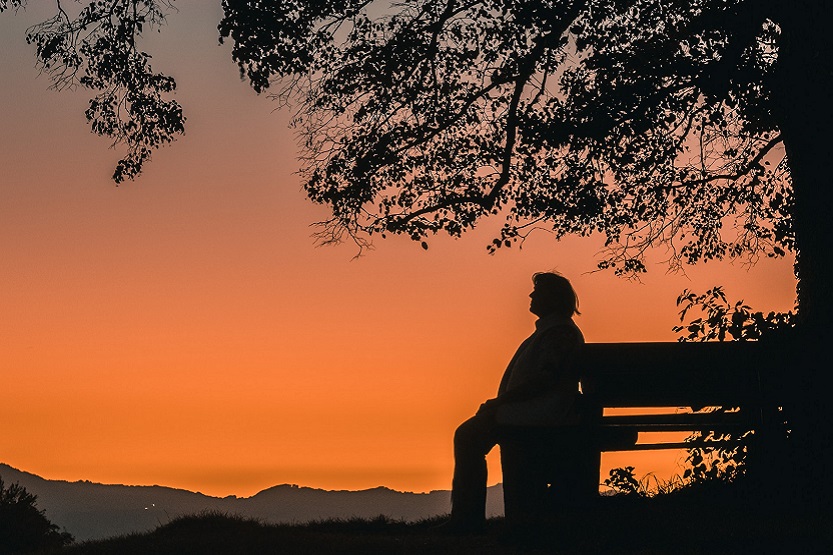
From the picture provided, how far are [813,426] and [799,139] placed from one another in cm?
429

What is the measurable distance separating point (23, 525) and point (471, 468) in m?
9.14

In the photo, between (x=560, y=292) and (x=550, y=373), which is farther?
(x=560, y=292)

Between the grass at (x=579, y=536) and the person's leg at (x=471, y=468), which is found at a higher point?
the person's leg at (x=471, y=468)

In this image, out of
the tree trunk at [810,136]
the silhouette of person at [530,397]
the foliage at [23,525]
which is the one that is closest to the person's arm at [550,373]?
the silhouette of person at [530,397]

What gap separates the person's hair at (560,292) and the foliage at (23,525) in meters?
9.03

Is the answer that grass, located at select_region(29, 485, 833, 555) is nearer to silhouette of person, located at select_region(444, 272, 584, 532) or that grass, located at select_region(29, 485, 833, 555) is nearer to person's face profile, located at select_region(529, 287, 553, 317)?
silhouette of person, located at select_region(444, 272, 584, 532)

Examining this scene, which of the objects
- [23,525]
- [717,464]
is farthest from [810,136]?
[23,525]

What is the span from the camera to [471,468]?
769 cm

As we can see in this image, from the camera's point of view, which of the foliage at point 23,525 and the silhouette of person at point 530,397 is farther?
the foliage at point 23,525

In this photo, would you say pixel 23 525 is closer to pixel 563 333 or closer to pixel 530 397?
pixel 530 397

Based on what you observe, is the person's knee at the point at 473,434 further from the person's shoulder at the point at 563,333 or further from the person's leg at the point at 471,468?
the person's shoulder at the point at 563,333

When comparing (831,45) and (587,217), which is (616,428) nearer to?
(831,45)

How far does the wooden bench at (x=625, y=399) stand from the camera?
7.35 meters

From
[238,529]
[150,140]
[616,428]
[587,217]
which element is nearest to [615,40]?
[587,217]
